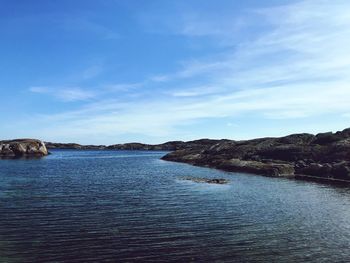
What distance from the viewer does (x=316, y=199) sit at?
50.2 m

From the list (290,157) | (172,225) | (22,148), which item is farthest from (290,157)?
(22,148)

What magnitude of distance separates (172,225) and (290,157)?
74.5 metres

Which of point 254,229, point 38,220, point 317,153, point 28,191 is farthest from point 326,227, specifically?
point 317,153

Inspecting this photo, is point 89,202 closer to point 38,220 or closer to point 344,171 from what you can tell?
point 38,220

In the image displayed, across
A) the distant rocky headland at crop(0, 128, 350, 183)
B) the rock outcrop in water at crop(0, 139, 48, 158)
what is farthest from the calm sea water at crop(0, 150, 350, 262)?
the rock outcrop in water at crop(0, 139, 48, 158)

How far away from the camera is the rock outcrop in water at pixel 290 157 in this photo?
82.1 metres

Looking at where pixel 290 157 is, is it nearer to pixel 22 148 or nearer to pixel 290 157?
pixel 290 157

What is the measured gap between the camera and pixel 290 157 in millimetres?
101625

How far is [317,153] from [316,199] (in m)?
48.9

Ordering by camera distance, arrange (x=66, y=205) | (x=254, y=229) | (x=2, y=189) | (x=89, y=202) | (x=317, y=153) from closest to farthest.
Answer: (x=254, y=229) < (x=66, y=205) < (x=89, y=202) < (x=2, y=189) < (x=317, y=153)

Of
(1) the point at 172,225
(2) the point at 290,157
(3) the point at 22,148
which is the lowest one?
(1) the point at 172,225

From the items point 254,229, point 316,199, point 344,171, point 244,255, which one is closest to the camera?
point 244,255

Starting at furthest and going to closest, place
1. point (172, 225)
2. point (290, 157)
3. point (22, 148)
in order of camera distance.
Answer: point (22, 148) < point (290, 157) < point (172, 225)

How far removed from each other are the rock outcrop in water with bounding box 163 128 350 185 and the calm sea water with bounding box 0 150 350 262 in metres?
25.7
